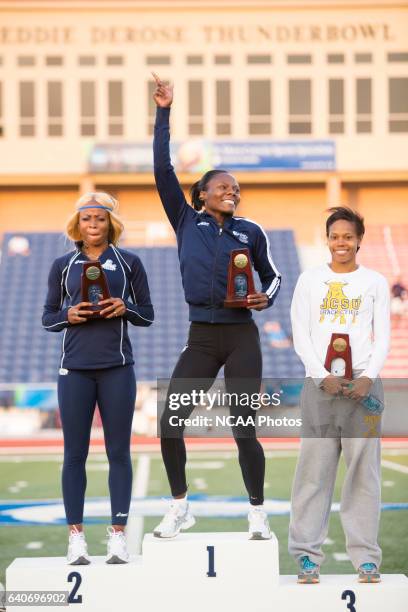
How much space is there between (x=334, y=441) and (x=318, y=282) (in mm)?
669

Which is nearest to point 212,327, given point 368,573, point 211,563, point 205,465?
point 211,563

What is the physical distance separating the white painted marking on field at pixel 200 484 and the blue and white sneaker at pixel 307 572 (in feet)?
16.6

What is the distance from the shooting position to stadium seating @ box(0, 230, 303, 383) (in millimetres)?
18547

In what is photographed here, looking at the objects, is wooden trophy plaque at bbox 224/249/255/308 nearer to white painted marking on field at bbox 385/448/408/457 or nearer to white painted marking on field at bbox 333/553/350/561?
white painted marking on field at bbox 333/553/350/561

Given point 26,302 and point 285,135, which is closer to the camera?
point 26,302

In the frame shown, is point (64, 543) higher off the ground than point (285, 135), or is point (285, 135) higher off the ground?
point (285, 135)

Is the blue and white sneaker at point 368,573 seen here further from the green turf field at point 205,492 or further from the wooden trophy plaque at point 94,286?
the wooden trophy plaque at point 94,286

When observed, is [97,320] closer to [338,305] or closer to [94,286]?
[94,286]

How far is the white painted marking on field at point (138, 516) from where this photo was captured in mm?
6371

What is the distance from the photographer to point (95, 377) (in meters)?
4.36

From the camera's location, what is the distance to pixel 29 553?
6.03 metres

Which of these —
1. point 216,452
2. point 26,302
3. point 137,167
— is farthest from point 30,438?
point 137,167

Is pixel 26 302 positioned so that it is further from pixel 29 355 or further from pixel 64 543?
pixel 64 543

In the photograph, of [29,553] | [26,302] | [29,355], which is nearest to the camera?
[29,553]
